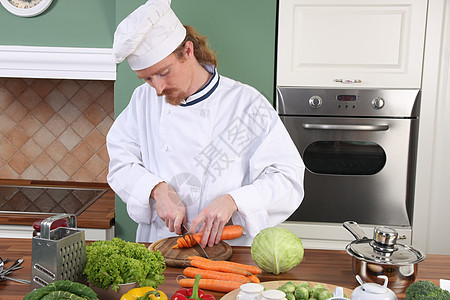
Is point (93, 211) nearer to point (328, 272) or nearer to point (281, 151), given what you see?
point (281, 151)

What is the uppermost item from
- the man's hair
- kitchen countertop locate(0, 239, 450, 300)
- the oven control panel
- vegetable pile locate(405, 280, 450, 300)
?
the man's hair

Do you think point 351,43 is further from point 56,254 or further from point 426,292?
point 56,254

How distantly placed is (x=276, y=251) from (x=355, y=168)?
3.81ft

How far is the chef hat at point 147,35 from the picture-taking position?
1524 millimetres

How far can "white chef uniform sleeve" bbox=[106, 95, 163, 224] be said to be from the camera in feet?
5.51

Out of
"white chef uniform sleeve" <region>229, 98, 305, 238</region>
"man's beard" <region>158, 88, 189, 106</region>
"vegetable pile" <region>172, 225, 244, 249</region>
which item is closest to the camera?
"vegetable pile" <region>172, 225, 244, 249</region>

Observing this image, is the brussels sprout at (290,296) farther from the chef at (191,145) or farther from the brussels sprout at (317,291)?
the chef at (191,145)

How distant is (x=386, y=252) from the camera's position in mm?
1148

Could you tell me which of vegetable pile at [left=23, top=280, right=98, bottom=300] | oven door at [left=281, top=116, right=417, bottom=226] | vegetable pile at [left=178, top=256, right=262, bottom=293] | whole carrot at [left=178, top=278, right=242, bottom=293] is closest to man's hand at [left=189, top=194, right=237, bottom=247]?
vegetable pile at [left=178, top=256, right=262, bottom=293]

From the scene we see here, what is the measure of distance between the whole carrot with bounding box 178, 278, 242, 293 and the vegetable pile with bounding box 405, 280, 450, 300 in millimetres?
381

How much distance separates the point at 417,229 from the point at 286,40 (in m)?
1.06

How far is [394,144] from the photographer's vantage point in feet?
7.14

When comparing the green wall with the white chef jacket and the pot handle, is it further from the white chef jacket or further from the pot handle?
the pot handle

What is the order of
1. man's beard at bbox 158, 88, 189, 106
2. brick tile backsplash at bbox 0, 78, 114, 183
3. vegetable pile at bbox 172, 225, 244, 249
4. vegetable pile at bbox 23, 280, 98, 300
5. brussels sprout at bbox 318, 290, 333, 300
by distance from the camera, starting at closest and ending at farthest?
vegetable pile at bbox 23, 280, 98, 300 → brussels sprout at bbox 318, 290, 333, 300 → vegetable pile at bbox 172, 225, 244, 249 → man's beard at bbox 158, 88, 189, 106 → brick tile backsplash at bbox 0, 78, 114, 183
